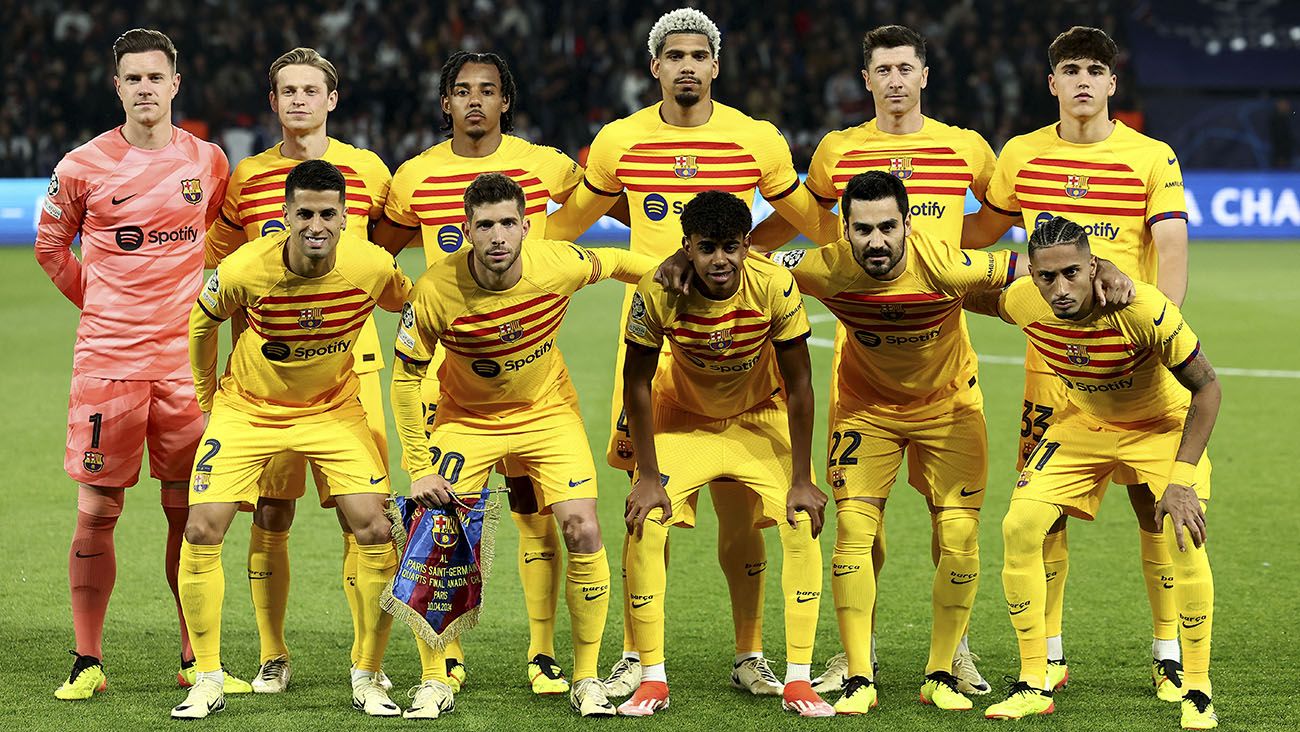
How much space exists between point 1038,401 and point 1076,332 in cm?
70

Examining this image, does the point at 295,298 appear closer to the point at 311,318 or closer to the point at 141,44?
the point at 311,318

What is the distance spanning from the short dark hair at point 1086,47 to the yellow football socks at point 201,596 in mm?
3875

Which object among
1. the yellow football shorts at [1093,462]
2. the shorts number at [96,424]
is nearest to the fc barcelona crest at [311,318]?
the shorts number at [96,424]

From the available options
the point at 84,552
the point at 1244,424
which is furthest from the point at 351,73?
the point at 84,552

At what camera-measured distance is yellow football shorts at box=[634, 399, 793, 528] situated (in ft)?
19.9

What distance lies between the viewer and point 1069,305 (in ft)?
18.5

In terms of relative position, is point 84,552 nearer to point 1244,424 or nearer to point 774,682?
point 774,682

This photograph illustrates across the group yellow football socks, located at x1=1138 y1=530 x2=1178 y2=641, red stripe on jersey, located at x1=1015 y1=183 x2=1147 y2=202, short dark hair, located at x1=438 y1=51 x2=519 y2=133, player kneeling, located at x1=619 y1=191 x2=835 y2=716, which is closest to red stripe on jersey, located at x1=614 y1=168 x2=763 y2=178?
short dark hair, located at x1=438 y1=51 x2=519 y2=133

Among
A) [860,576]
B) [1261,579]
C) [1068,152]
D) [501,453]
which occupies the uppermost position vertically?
[1068,152]

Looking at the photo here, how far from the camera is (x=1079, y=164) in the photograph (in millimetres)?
6449

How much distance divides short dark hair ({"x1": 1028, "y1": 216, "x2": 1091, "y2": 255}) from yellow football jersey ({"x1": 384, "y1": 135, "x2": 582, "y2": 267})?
209 cm

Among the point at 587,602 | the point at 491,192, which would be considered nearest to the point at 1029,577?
the point at 587,602

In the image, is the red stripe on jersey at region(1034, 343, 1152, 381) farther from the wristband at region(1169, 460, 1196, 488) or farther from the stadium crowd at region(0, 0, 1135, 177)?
the stadium crowd at region(0, 0, 1135, 177)

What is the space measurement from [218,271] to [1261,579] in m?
5.15
